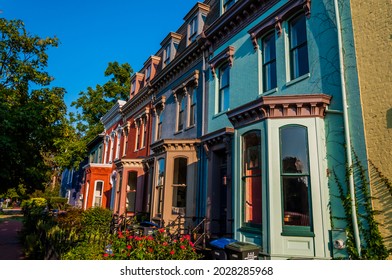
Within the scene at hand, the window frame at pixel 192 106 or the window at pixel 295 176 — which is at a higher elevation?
the window frame at pixel 192 106

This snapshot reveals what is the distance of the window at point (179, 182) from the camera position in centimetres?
1193

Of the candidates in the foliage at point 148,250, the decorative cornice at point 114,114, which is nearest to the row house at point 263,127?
the foliage at point 148,250

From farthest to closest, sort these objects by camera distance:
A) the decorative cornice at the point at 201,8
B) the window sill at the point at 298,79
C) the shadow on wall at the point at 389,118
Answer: the decorative cornice at the point at 201,8, the window sill at the point at 298,79, the shadow on wall at the point at 389,118

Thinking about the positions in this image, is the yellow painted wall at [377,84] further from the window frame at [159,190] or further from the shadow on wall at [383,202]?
the window frame at [159,190]

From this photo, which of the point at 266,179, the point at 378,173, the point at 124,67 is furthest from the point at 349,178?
the point at 124,67

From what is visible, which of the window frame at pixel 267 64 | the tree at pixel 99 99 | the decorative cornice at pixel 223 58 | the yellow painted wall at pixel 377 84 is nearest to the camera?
the yellow painted wall at pixel 377 84

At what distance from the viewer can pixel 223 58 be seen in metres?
11.4

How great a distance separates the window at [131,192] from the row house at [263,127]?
159 cm

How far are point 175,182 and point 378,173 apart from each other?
25.3ft

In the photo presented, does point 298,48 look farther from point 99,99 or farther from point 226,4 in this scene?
point 99,99

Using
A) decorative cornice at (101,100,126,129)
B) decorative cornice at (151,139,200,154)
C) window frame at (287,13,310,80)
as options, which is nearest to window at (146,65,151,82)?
decorative cornice at (101,100,126,129)

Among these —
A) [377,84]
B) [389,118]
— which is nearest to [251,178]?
[389,118]

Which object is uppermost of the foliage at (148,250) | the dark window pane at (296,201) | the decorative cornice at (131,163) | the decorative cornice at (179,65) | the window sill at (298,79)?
the decorative cornice at (179,65)

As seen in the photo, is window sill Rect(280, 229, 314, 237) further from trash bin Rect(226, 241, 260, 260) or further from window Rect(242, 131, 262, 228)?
window Rect(242, 131, 262, 228)
